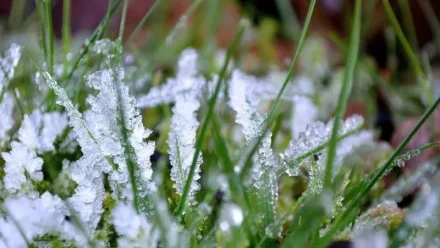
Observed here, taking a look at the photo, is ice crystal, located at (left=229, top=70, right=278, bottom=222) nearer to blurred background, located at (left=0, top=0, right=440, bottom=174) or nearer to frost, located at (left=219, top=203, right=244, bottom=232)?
frost, located at (left=219, top=203, right=244, bottom=232)

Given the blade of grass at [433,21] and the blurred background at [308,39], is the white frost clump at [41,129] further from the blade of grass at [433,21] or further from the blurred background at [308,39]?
the blade of grass at [433,21]

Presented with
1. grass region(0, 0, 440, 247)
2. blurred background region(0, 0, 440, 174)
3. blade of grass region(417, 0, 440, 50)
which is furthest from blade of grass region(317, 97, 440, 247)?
blade of grass region(417, 0, 440, 50)

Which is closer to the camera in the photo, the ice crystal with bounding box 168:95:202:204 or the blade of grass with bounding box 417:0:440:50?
the ice crystal with bounding box 168:95:202:204

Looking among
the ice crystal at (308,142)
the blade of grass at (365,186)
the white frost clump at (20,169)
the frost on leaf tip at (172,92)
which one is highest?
the frost on leaf tip at (172,92)

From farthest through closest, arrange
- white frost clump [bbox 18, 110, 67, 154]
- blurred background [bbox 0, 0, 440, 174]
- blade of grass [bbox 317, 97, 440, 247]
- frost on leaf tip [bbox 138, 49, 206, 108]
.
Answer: blurred background [bbox 0, 0, 440, 174]
frost on leaf tip [bbox 138, 49, 206, 108]
white frost clump [bbox 18, 110, 67, 154]
blade of grass [bbox 317, 97, 440, 247]

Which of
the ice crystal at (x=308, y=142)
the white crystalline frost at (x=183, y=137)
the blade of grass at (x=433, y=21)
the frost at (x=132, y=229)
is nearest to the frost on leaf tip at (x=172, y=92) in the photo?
the white crystalline frost at (x=183, y=137)

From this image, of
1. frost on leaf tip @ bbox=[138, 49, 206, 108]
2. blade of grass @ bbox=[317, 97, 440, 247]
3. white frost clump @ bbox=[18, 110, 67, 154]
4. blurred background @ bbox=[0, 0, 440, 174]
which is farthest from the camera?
blurred background @ bbox=[0, 0, 440, 174]

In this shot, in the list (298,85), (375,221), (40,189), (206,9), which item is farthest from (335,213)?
(206,9)

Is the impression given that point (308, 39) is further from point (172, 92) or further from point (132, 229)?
point (132, 229)
